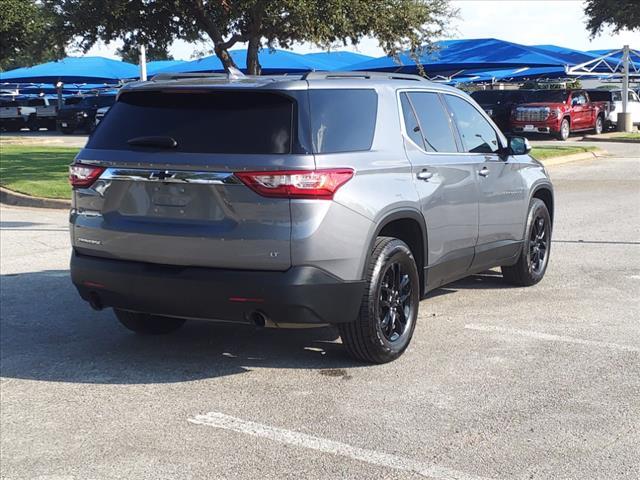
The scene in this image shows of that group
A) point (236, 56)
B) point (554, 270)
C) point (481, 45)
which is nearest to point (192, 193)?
point (554, 270)

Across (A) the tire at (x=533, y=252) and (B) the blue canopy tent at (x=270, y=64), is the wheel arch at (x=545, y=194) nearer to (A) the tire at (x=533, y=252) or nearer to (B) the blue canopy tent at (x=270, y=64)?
(A) the tire at (x=533, y=252)

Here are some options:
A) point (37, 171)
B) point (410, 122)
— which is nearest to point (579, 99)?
point (37, 171)

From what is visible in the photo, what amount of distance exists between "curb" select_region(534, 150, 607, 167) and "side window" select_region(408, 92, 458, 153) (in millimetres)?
14766

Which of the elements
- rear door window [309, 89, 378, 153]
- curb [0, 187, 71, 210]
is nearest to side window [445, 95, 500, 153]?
rear door window [309, 89, 378, 153]

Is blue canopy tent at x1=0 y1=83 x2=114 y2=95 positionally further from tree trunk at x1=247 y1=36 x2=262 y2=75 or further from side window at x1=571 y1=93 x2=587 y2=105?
tree trunk at x1=247 y1=36 x2=262 y2=75

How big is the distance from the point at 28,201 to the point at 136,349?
955 centimetres

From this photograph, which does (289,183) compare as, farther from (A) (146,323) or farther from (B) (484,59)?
(B) (484,59)

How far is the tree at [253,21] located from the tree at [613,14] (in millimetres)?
14362

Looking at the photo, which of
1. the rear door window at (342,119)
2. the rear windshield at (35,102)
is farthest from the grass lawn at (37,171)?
the rear windshield at (35,102)

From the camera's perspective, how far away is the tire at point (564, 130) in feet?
98.8

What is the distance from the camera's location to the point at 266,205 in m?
5.18

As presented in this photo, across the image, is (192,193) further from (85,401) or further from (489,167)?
(489,167)

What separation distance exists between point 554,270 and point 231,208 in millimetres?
4703

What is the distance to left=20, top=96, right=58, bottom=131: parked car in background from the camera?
44.8 m
